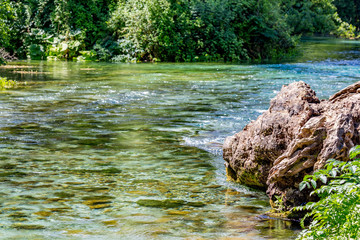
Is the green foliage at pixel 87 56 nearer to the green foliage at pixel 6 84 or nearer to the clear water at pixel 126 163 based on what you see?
the clear water at pixel 126 163

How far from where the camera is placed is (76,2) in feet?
87.2

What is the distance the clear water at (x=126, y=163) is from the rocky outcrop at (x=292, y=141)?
29 cm

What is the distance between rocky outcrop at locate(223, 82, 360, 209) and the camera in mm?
4496

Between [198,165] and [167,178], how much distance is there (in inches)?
28.9

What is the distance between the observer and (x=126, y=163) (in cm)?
652

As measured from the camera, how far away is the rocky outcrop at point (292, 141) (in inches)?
177

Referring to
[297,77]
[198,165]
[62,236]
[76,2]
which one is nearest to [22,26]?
[76,2]

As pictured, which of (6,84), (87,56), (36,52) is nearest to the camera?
(6,84)

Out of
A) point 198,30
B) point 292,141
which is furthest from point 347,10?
point 292,141

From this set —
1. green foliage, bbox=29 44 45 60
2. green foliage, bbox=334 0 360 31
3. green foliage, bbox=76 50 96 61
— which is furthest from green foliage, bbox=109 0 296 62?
green foliage, bbox=334 0 360 31

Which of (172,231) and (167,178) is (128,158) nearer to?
(167,178)

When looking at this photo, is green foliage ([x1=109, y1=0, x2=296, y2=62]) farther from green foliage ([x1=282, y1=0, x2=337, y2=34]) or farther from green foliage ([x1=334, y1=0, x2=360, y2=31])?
green foliage ([x1=334, y1=0, x2=360, y2=31])

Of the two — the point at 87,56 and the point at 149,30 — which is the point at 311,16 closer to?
the point at 149,30

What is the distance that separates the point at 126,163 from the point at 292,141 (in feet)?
8.47
